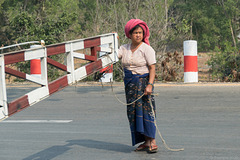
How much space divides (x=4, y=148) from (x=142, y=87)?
6.44ft

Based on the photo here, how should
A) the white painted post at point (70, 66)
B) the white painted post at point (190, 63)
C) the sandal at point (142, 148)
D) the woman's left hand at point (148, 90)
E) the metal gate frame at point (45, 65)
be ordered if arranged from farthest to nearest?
the white painted post at point (190, 63), the sandal at point (142, 148), the woman's left hand at point (148, 90), the white painted post at point (70, 66), the metal gate frame at point (45, 65)

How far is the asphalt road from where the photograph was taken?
18.5ft

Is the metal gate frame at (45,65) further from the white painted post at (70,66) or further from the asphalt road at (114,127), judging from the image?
the asphalt road at (114,127)

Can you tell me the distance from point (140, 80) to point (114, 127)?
175 cm

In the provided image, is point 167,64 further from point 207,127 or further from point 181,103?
point 207,127

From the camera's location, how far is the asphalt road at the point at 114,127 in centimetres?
565

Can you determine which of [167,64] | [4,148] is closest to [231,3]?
[167,64]

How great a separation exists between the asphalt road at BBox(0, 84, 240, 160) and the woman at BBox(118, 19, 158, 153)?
29cm

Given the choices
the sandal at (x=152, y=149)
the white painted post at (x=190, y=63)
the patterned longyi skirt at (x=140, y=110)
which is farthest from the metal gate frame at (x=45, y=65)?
the white painted post at (x=190, y=63)

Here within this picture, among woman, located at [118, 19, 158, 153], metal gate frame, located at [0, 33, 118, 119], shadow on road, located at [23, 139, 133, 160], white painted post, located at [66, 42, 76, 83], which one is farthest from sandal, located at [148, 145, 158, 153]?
white painted post, located at [66, 42, 76, 83]

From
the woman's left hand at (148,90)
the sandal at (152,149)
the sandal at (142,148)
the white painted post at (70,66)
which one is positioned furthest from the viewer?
the sandal at (142,148)

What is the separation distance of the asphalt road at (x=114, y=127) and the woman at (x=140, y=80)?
0.29 m

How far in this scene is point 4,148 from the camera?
6.12m

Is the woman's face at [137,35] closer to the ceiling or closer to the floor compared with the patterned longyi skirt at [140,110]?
closer to the ceiling
